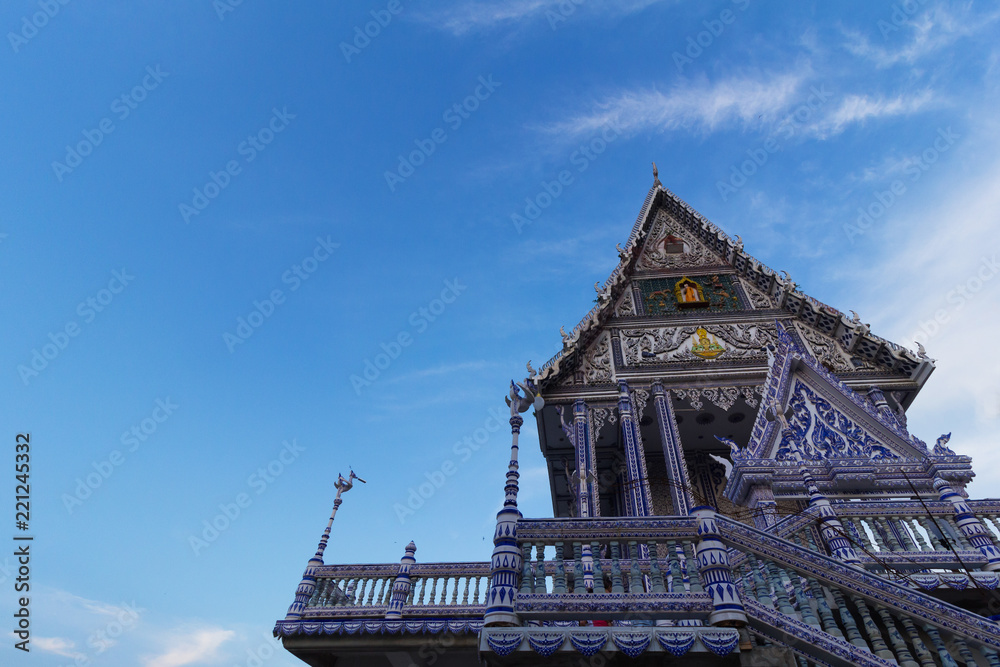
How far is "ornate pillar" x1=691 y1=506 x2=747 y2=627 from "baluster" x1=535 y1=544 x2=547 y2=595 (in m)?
1.28

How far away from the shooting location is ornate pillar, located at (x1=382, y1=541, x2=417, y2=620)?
8.32 meters

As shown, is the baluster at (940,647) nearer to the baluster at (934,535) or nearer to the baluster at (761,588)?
the baluster at (761,588)

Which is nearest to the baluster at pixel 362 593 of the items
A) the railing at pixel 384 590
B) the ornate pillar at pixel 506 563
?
the railing at pixel 384 590

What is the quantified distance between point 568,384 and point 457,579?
4.94 m

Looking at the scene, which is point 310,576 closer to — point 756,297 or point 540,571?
point 540,571

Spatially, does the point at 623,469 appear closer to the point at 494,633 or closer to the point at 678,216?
the point at 678,216

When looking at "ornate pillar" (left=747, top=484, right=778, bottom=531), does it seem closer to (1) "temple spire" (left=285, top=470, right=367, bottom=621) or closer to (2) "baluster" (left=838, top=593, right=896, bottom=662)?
(2) "baluster" (left=838, top=593, right=896, bottom=662)

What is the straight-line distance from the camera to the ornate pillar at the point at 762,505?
24.1 feet

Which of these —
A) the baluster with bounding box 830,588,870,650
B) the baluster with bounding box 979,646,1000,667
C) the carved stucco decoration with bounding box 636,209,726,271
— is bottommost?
the baluster with bounding box 979,646,1000,667

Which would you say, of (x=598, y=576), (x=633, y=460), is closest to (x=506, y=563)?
(x=598, y=576)

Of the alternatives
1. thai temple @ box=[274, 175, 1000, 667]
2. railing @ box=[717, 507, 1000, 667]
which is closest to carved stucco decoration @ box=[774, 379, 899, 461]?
thai temple @ box=[274, 175, 1000, 667]

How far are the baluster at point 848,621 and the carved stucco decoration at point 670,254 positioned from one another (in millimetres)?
11206

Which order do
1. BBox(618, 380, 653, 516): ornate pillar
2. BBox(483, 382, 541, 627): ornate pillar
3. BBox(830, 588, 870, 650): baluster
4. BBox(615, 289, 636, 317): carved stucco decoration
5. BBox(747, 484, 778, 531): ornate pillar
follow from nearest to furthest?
1. BBox(830, 588, 870, 650): baluster
2. BBox(483, 382, 541, 627): ornate pillar
3. BBox(747, 484, 778, 531): ornate pillar
4. BBox(618, 380, 653, 516): ornate pillar
5. BBox(615, 289, 636, 317): carved stucco decoration

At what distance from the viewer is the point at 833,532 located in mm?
5637
